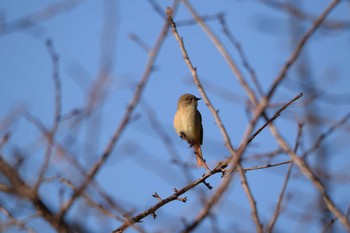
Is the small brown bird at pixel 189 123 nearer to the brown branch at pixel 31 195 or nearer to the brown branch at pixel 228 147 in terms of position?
the brown branch at pixel 228 147

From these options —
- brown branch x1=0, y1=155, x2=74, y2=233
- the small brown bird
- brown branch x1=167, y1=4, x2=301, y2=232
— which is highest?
the small brown bird

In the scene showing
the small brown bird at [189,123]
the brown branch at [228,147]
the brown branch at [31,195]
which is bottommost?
the brown branch at [31,195]

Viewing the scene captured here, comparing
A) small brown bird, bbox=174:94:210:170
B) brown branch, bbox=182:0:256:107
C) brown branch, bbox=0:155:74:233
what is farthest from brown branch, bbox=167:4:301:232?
small brown bird, bbox=174:94:210:170

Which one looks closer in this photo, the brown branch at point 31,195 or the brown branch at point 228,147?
the brown branch at point 228,147

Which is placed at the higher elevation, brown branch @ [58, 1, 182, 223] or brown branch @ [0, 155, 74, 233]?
brown branch @ [58, 1, 182, 223]

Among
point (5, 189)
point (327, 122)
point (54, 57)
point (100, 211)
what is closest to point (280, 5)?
point (327, 122)

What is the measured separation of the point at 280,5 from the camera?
2908 mm

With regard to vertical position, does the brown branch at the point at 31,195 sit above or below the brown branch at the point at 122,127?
below

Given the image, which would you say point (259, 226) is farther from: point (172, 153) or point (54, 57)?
point (54, 57)

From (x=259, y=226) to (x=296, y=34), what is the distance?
4.78 metres

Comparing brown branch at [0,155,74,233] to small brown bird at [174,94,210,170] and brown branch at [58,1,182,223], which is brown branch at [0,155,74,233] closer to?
brown branch at [58,1,182,223]

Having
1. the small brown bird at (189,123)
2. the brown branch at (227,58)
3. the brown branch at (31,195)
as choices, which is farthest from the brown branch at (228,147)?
the small brown bird at (189,123)

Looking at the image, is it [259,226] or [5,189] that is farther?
[5,189]

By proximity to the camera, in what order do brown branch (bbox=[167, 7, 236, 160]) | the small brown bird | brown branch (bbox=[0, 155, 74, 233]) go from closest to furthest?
brown branch (bbox=[0, 155, 74, 233]), brown branch (bbox=[167, 7, 236, 160]), the small brown bird
